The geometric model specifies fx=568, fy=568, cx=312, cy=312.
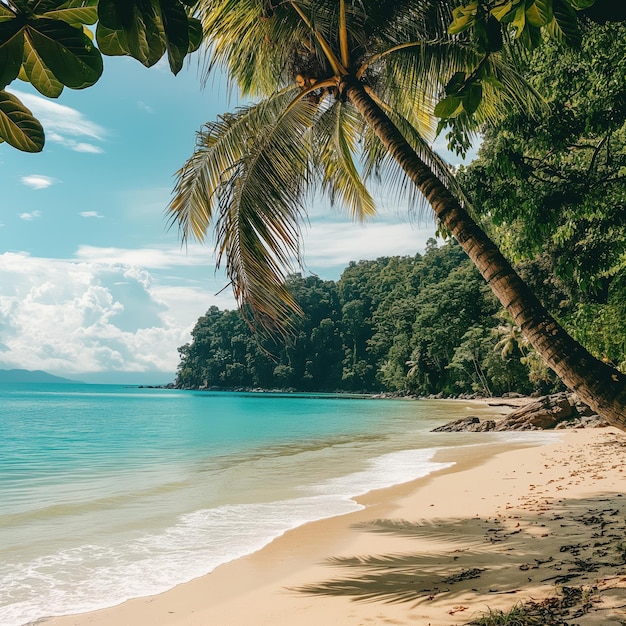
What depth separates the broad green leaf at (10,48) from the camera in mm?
931

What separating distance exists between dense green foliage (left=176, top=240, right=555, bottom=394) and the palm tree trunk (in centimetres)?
2084

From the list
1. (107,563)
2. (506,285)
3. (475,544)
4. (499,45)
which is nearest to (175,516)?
(107,563)

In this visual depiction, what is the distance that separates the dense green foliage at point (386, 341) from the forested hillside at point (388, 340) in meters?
0.14

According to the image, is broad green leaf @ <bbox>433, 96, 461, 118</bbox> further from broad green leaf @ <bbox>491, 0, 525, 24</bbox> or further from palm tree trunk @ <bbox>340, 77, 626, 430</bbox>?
palm tree trunk @ <bbox>340, 77, 626, 430</bbox>

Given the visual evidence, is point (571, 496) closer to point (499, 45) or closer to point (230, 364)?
point (499, 45)

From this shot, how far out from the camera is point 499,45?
1.49m

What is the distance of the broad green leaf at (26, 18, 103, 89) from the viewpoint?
3.14ft

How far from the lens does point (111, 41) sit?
42.4 inches

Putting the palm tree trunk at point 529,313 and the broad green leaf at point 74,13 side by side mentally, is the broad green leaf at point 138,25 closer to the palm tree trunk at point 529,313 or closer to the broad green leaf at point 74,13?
the broad green leaf at point 74,13

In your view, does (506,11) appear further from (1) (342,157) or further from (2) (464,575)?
(1) (342,157)

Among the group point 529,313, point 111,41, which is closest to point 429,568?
point 529,313

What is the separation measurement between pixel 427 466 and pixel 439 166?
28.1 ft

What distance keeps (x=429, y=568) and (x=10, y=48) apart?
202 inches

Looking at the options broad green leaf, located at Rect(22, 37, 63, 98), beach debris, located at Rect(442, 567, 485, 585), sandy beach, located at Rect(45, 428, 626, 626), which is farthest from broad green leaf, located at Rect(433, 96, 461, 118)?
beach debris, located at Rect(442, 567, 485, 585)
